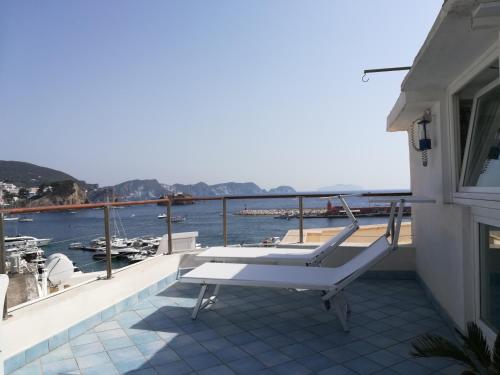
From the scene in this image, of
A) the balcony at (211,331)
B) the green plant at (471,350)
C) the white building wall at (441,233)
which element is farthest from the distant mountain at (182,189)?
the green plant at (471,350)

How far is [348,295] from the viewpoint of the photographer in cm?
400

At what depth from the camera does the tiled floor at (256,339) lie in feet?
7.88

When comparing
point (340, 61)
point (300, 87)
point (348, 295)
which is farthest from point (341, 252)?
point (300, 87)

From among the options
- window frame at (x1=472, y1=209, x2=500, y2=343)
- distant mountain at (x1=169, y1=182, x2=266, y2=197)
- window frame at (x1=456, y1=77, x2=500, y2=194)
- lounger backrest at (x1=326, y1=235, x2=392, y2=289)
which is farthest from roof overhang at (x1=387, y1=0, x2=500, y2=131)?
distant mountain at (x1=169, y1=182, x2=266, y2=197)

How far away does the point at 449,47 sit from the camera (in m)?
2.03

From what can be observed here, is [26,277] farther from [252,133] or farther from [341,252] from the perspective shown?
[252,133]

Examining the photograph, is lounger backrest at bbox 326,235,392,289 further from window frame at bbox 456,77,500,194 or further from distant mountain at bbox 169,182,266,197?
distant mountain at bbox 169,182,266,197

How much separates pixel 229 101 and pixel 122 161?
11132 millimetres

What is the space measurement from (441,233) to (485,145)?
1050 millimetres

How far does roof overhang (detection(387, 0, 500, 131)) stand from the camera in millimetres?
1561

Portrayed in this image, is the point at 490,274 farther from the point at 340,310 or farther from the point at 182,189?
the point at 182,189

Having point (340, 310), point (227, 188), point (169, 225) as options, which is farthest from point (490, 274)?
point (227, 188)

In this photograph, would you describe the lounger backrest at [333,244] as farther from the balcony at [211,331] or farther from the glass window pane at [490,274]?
the glass window pane at [490,274]

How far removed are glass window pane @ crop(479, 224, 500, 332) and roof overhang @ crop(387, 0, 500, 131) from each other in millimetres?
1066
